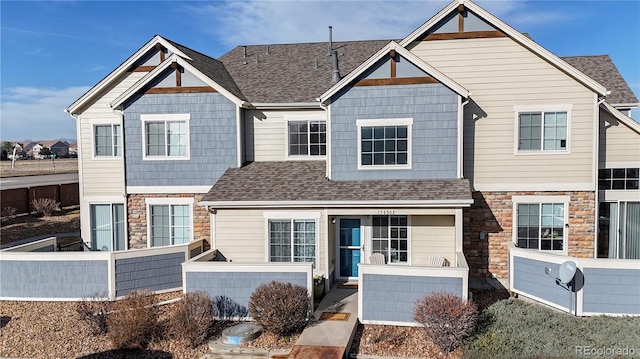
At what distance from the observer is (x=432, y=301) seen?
385 inches

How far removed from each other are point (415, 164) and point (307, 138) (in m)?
3.93

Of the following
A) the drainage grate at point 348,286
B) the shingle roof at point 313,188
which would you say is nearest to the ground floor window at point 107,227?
the shingle roof at point 313,188

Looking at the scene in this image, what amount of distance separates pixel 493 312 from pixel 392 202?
12.1 ft

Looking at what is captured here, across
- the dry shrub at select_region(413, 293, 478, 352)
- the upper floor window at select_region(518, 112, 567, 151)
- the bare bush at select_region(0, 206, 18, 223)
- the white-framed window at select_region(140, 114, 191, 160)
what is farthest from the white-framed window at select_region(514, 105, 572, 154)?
the bare bush at select_region(0, 206, 18, 223)

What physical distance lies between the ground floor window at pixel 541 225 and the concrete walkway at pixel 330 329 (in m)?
5.56

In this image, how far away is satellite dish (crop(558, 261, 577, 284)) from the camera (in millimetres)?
10266

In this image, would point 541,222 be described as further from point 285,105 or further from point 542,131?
point 285,105

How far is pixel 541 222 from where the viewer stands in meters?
13.7

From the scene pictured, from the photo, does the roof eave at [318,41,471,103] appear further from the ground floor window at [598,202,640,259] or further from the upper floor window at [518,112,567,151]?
the ground floor window at [598,202,640,259]

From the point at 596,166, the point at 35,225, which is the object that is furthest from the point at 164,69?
the point at 35,225

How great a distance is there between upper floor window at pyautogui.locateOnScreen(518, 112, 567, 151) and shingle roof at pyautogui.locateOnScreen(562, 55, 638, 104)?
11.0 feet

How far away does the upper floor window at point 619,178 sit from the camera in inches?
554

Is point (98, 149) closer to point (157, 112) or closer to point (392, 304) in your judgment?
point (157, 112)

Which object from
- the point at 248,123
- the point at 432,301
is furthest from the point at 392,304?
the point at 248,123
